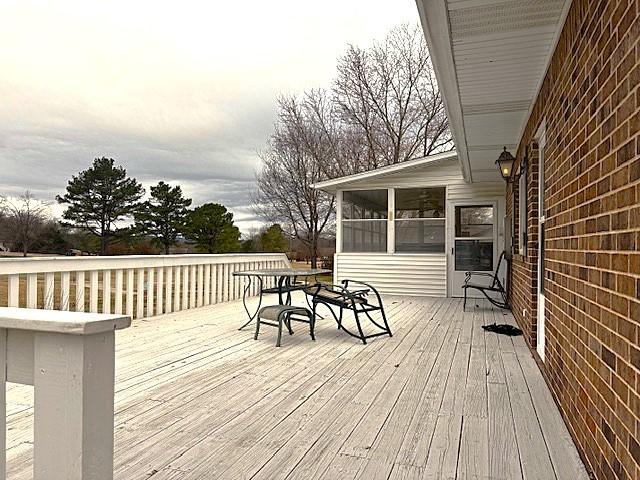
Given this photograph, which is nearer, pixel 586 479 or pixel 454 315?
pixel 586 479

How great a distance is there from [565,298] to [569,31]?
1.54 m

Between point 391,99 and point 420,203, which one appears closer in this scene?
point 420,203

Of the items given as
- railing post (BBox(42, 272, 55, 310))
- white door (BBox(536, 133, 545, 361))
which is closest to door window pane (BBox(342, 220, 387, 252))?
white door (BBox(536, 133, 545, 361))

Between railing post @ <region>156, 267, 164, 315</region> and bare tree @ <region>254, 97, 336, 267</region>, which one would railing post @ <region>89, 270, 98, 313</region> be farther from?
bare tree @ <region>254, 97, 336, 267</region>

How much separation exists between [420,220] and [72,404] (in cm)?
904

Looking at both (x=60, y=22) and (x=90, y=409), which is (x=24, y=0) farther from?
(x=90, y=409)

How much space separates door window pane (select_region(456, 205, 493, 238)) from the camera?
29.9 ft

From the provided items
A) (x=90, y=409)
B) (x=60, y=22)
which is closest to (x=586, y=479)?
(x=90, y=409)

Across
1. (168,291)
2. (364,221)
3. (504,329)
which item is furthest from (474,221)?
(168,291)

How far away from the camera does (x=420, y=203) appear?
957 centimetres

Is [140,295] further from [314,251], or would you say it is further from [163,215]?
[163,215]

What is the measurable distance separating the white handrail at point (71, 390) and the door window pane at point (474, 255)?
29.1 feet

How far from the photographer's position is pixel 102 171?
976 inches

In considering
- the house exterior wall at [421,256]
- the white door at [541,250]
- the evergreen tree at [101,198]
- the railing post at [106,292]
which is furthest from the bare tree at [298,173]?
the white door at [541,250]
